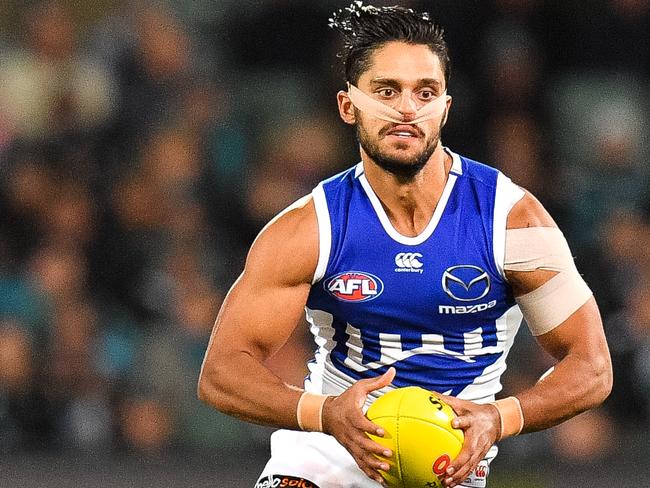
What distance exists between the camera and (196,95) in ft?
30.8

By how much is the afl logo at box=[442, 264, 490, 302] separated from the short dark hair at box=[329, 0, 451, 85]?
676 millimetres

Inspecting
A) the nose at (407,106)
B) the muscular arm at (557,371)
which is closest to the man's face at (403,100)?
the nose at (407,106)

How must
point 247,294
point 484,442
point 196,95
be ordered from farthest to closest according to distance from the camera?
point 196,95 → point 247,294 → point 484,442

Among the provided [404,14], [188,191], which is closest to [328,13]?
[188,191]

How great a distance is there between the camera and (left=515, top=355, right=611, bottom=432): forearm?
4516 millimetres

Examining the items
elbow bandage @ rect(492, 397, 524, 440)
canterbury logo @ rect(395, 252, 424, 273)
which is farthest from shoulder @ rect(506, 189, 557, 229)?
elbow bandage @ rect(492, 397, 524, 440)

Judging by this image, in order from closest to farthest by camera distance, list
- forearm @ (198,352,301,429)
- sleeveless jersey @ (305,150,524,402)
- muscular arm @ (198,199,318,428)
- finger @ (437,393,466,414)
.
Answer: finger @ (437,393,466,414) < forearm @ (198,352,301,429) < muscular arm @ (198,199,318,428) < sleeveless jersey @ (305,150,524,402)

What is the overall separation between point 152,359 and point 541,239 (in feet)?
14.0

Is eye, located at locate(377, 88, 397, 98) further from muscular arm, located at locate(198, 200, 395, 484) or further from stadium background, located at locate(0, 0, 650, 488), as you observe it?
stadium background, located at locate(0, 0, 650, 488)

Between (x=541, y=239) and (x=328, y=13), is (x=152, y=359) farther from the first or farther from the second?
(x=541, y=239)

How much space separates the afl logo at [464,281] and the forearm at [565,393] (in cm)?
37

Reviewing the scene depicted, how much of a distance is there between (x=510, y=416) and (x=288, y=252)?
91cm

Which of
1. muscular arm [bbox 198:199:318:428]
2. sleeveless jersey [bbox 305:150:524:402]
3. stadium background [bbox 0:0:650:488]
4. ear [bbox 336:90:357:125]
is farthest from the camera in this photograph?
stadium background [bbox 0:0:650:488]

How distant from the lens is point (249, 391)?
15.0 ft
